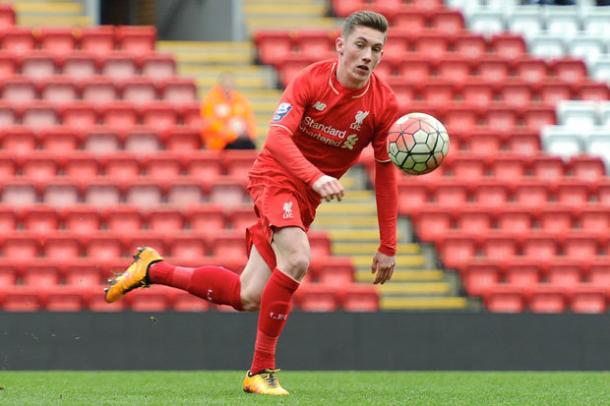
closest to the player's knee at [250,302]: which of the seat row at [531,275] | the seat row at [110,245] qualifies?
the seat row at [110,245]

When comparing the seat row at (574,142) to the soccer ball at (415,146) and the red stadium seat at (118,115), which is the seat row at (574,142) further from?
the soccer ball at (415,146)

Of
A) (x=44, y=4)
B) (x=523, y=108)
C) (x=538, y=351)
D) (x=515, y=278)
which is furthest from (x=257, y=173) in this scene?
(x=44, y=4)

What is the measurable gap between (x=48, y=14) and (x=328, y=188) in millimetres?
9192

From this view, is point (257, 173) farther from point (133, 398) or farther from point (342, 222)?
point (342, 222)

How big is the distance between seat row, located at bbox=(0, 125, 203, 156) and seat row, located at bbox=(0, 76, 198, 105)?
0.58 m

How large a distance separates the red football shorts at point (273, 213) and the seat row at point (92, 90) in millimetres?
6456

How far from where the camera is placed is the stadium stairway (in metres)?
14.0

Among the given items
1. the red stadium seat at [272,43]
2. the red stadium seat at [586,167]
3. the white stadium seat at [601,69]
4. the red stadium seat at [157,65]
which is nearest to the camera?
the red stadium seat at [586,167]

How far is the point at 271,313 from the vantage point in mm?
6027

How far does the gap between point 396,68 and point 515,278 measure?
3327mm

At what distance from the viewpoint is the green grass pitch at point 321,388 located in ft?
19.1

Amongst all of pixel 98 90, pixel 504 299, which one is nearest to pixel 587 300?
pixel 504 299

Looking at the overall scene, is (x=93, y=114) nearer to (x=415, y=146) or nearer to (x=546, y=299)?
(x=546, y=299)

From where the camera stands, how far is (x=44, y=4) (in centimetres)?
1422
